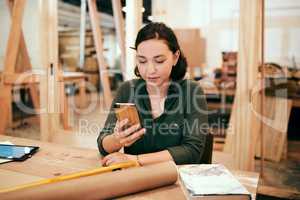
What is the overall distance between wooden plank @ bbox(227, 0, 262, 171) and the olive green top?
2.41 ft

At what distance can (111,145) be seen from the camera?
118 centimetres

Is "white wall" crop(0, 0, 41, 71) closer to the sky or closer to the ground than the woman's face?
closer to the sky

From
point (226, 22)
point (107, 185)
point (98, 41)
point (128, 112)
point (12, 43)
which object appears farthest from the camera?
point (226, 22)

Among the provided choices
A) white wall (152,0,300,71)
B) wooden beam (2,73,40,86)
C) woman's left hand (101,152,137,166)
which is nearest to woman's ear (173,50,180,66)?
woman's left hand (101,152,137,166)

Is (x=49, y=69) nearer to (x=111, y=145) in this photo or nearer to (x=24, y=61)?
(x=24, y=61)

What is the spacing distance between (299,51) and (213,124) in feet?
4.85

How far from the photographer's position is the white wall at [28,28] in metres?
3.36

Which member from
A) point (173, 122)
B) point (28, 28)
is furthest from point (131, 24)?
point (28, 28)

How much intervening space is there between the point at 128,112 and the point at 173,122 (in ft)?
1.27

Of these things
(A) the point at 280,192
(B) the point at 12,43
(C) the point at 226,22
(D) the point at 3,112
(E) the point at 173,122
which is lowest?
(A) the point at 280,192

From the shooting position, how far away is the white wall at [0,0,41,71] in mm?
3355

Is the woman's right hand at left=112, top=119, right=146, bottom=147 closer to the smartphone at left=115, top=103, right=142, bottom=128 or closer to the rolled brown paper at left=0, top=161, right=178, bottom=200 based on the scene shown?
the smartphone at left=115, top=103, right=142, bottom=128

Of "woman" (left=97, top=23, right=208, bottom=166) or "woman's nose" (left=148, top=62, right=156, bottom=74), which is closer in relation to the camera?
"woman" (left=97, top=23, right=208, bottom=166)

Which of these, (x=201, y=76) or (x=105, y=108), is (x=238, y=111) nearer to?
(x=105, y=108)
